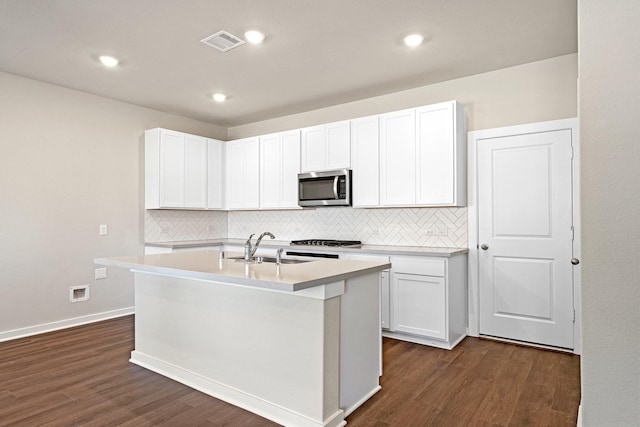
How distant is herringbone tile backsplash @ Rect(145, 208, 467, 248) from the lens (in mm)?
4086

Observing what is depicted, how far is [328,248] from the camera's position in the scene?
4.15m

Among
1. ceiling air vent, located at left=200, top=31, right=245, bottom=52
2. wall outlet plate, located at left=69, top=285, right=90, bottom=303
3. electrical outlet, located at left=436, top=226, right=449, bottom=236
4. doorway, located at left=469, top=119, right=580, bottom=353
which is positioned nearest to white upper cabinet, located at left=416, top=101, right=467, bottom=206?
doorway, located at left=469, top=119, right=580, bottom=353

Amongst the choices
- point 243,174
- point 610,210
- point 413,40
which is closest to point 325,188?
point 243,174

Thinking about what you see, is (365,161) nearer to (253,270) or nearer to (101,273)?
(253,270)

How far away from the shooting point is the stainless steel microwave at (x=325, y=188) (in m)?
4.42

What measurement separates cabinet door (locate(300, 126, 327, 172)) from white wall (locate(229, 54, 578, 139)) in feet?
2.23

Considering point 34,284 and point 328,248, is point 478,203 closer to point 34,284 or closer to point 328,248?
point 328,248

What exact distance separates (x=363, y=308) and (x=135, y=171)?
149 inches

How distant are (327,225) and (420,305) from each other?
1757 mm

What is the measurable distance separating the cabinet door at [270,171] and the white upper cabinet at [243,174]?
3.3 inches

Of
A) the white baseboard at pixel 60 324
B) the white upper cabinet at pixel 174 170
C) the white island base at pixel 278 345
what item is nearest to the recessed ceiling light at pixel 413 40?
the white island base at pixel 278 345

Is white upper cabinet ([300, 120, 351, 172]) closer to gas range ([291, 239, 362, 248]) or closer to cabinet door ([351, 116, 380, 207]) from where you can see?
cabinet door ([351, 116, 380, 207])

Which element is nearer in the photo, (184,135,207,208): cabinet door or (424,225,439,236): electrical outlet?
(424,225,439,236): electrical outlet

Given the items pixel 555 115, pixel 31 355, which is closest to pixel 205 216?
pixel 31 355
